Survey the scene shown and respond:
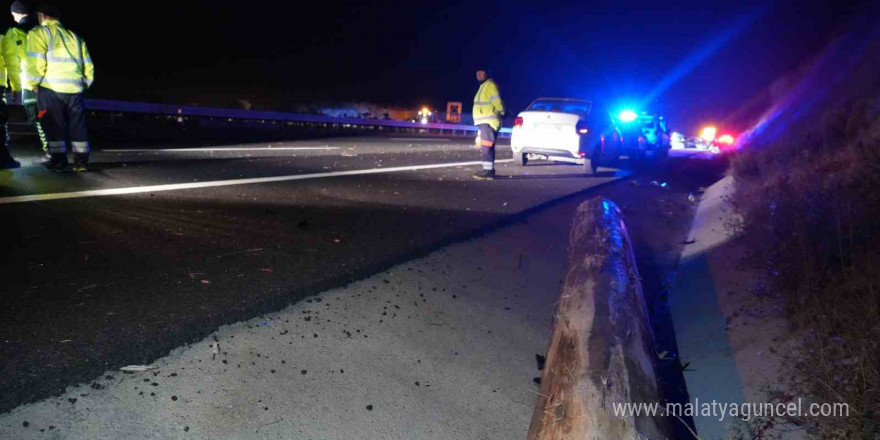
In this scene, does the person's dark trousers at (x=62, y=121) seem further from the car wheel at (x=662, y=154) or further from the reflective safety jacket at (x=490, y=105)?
the car wheel at (x=662, y=154)

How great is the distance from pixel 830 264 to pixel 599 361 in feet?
8.44

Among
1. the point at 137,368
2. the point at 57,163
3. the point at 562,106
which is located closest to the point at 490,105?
the point at 562,106

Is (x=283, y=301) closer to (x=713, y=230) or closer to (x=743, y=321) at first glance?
(x=743, y=321)

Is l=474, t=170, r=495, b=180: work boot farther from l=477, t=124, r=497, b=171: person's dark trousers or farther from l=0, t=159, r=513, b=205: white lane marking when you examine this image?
l=0, t=159, r=513, b=205: white lane marking

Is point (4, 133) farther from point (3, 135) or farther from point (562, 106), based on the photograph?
point (562, 106)

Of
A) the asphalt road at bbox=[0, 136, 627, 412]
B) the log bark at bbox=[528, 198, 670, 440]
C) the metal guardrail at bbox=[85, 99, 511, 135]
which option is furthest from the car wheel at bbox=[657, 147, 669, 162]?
the metal guardrail at bbox=[85, 99, 511, 135]

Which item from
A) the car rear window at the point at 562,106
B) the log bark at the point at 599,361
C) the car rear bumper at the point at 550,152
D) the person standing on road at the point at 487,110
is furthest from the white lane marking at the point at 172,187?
the log bark at the point at 599,361

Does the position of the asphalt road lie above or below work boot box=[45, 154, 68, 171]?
below

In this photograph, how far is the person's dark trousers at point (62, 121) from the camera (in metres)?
7.00

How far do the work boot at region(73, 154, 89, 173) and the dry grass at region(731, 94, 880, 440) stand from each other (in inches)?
330

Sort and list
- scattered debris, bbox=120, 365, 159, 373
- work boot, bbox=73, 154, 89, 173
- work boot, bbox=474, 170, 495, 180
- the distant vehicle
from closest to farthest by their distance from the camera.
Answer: scattered debris, bbox=120, 365, 159, 373
work boot, bbox=73, 154, 89, 173
work boot, bbox=474, 170, 495, 180
the distant vehicle

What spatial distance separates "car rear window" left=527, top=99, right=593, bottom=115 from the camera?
464 inches

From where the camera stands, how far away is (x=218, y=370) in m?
2.83

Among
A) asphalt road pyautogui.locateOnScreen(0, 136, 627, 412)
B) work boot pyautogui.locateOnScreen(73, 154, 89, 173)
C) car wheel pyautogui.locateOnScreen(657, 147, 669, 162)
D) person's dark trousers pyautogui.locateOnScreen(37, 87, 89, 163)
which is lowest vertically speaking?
asphalt road pyautogui.locateOnScreen(0, 136, 627, 412)
